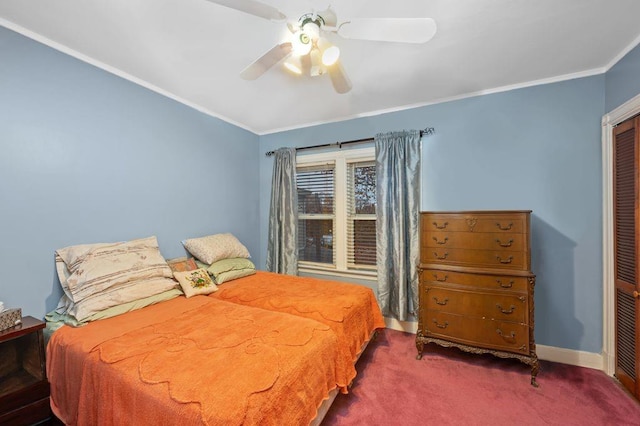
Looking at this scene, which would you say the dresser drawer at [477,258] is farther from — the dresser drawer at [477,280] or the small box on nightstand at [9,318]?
the small box on nightstand at [9,318]

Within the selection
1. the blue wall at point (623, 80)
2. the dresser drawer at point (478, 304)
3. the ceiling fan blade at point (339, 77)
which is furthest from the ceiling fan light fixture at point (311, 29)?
the blue wall at point (623, 80)

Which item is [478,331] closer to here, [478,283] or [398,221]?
[478,283]

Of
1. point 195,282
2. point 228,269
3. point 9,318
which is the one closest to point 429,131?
point 228,269

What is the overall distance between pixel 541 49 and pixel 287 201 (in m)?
2.86

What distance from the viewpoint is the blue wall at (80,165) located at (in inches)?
68.3

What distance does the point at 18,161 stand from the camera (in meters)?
1.75

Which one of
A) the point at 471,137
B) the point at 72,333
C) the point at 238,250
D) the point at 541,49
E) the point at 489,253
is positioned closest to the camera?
the point at 72,333

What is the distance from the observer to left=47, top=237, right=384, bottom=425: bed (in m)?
1.06

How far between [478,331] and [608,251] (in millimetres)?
1258

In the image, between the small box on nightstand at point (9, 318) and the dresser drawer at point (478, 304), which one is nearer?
the small box on nightstand at point (9, 318)

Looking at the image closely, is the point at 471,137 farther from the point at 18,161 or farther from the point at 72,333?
the point at 18,161

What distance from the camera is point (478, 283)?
217 cm

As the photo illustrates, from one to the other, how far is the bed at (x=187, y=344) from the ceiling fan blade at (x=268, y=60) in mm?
1652

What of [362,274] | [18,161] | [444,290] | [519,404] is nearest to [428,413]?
[519,404]
